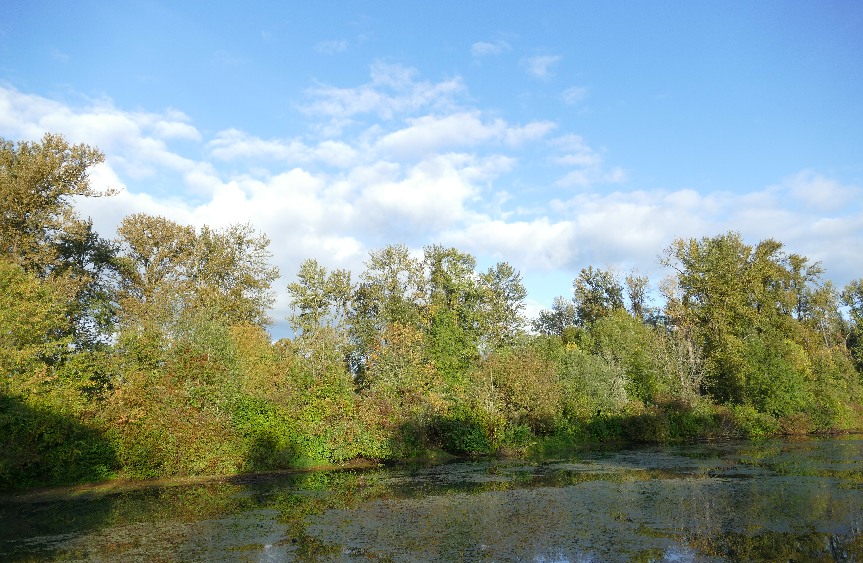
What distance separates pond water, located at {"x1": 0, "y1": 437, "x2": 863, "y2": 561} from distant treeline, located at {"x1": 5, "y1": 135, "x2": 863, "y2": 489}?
8.87ft

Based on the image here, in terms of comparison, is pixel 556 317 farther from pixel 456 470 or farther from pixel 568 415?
pixel 456 470

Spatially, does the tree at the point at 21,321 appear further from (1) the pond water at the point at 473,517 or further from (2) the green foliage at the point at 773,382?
(2) the green foliage at the point at 773,382

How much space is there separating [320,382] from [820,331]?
63.1 metres

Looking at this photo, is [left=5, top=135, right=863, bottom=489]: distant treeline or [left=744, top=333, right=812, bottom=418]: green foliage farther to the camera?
[left=744, top=333, right=812, bottom=418]: green foliage

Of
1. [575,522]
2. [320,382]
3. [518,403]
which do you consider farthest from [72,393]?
[518,403]

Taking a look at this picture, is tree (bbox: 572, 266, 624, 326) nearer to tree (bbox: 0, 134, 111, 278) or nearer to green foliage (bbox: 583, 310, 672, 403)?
green foliage (bbox: 583, 310, 672, 403)

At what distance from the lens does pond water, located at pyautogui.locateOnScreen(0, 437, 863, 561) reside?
35.1 ft

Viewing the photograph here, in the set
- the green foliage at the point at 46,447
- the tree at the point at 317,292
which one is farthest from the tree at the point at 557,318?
the green foliage at the point at 46,447

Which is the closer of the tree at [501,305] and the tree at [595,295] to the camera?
the tree at [501,305]

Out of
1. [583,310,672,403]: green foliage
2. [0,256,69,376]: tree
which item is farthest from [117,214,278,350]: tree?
[583,310,672,403]: green foliage

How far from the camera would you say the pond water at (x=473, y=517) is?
35.1 ft

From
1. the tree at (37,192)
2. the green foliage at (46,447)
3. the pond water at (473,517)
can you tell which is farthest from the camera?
the tree at (37,192)

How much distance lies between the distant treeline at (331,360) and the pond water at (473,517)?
2.70 meters

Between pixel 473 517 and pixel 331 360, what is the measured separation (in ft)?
59.5
